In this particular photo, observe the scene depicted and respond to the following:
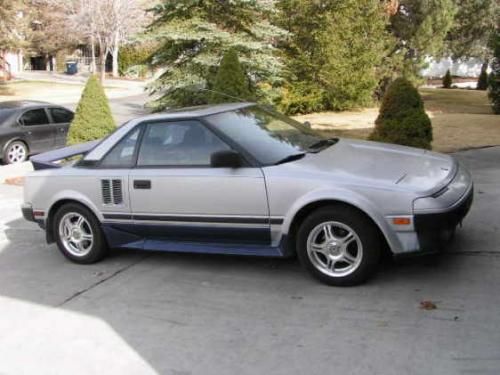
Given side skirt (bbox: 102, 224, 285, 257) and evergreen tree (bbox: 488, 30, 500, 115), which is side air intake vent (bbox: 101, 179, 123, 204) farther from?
evergreen tree (bbox: 488, 30, 500, 115)

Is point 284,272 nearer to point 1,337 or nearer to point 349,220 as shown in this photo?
point 349,220

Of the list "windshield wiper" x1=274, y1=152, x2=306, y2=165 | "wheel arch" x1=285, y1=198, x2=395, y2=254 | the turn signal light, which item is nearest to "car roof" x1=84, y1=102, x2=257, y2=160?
"windshield wiper" x1=274, y1=152, x2=306, y2=165

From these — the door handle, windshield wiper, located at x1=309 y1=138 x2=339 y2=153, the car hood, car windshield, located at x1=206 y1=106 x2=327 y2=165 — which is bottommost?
the door handle

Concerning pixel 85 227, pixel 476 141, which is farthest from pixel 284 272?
pixel 476 141

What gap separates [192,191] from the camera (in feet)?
17.8

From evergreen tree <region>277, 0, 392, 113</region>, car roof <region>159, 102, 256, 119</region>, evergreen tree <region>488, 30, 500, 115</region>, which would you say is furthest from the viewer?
evergreen tree <region>277, 0, 392, 113</region>

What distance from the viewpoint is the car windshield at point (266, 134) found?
17.7 ft

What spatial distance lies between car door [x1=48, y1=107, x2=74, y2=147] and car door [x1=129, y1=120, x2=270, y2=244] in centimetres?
951

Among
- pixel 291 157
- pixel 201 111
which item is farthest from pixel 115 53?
pixel 291 157

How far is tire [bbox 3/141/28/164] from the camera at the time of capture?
13680 millimetres

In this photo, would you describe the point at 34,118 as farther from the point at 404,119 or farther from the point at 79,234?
the point at 79,234

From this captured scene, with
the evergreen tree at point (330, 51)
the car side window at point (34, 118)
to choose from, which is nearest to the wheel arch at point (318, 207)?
the car side window at point (34, 118)

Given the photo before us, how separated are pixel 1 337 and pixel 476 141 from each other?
11.0m

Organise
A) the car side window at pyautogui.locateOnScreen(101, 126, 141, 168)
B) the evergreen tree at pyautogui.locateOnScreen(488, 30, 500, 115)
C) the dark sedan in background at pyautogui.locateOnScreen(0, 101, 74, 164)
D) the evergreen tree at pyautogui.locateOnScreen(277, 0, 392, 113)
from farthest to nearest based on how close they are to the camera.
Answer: the evergreen tree at pyautogui.locateOnScreen(277, 0, 392, 113) → the evergreen tree at pyautogui.locateOnScreen(488, 30, 500, 115) → the dark sedan in background at pyautogui.locateOnScreen(0, 101, 74, 164) → the car side window at pyautogui.locateOnScreen(101, 126, 141, 168)
